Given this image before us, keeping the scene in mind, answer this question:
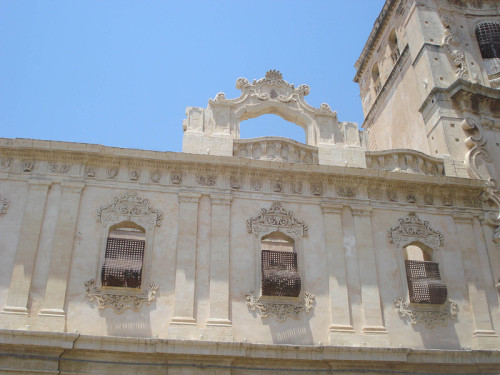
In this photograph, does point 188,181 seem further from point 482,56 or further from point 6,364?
point 482,56

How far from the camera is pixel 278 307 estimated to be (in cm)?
1317

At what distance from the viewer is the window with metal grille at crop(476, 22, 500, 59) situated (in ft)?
65.7

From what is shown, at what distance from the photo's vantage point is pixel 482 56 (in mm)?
20031

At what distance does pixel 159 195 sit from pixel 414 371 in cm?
739

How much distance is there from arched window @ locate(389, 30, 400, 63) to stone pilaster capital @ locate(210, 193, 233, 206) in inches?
448

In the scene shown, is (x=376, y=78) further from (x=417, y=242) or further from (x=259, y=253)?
(x=259, y=253)

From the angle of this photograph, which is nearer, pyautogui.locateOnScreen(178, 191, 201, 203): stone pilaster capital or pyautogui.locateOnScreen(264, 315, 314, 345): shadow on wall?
pyautogui.locateOnScreen(264, 315, 314, 345): shadow on wall

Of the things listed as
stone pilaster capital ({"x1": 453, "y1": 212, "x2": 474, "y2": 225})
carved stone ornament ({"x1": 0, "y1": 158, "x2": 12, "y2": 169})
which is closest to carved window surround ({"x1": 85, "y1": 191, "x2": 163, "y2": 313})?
carved stone ornament ({"x1": 0, "y1": 158, "x2": 12, "y2": 169})

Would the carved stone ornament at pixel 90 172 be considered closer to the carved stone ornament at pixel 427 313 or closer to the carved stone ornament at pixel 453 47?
the carved stone ornament at pixel 427 313

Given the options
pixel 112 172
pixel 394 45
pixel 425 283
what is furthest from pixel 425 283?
pixel 394 45

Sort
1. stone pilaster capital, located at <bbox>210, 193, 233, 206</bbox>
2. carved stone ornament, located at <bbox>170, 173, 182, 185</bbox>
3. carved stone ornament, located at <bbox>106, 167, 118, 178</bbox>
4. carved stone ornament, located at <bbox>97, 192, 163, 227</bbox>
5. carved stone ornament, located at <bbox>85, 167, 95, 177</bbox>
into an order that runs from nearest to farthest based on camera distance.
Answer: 1. carved stone ornament, located at <bbox>97, 192, 163, 227</bbox>
2. carved stone ornament, located at <bbox>85, 167, 95, 177</bbox>
3. carved stone ornament, located at <bbox>106, 167, 118, 178</bbox>
4. stone pilaster capital, located at <bbox>210, 193, 233, 206</bbox>
5. carved stone ornament, located at <bbox>170, 173, 182, 185</bbox>

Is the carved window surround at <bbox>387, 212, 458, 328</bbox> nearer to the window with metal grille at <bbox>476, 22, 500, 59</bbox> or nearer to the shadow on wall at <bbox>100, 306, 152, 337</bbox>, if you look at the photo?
the shadow on wall at <bbox>100, 306, 152, 337</bbox>

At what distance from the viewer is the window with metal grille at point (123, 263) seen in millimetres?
12609

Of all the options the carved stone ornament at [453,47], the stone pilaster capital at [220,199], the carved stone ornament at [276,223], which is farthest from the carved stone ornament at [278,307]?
the carved stone ornament at [453,47]
